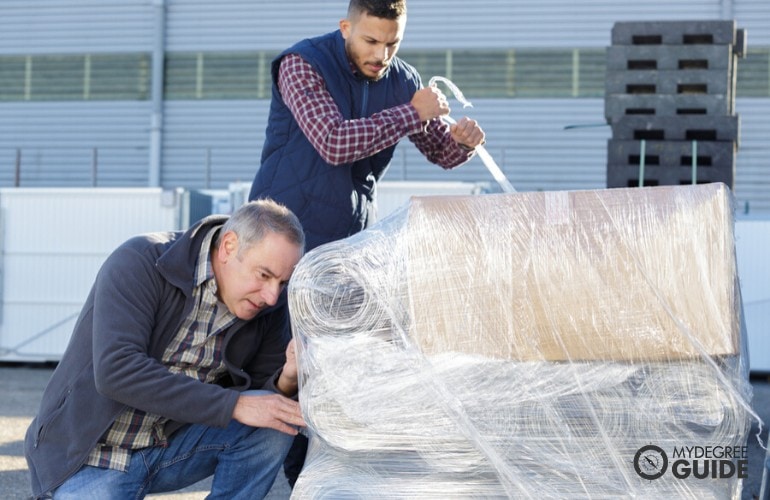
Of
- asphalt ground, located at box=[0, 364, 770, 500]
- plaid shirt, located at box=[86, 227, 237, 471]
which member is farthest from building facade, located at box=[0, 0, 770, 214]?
plaid shirt, located at box=[86, 227, 237, 471]

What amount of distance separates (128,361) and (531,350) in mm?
971

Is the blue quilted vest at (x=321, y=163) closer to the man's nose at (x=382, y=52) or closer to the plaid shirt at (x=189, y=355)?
the man's nose at (x=382, y=52)

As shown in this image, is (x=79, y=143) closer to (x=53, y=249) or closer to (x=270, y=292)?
(x=53, y=249)

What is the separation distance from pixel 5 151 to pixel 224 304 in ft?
48.9

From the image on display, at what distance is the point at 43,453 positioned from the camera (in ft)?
8.83

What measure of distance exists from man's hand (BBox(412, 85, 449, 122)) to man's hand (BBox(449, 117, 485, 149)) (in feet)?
0.37

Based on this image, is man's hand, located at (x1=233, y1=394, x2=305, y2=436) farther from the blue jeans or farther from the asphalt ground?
the asphalt ground

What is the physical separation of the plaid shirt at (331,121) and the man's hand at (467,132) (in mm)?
98

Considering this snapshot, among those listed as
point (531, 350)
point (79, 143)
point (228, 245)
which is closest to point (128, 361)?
point (228, 245)

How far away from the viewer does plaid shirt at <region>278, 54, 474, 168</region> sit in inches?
111

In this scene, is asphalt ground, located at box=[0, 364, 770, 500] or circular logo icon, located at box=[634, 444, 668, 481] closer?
circular logo icon, located at box=[634, 444, 668, 481]

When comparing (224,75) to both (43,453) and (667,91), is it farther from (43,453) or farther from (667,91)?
(43,453)

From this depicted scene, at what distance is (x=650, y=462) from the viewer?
2.12 metres

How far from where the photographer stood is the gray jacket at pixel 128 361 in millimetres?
2520
